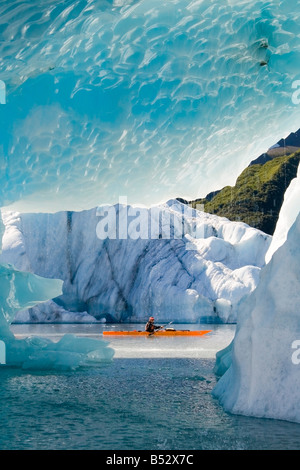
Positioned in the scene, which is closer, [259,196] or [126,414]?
[126,414]

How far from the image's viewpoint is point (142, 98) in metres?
15.1

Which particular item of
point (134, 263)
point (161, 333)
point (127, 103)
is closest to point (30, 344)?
point (127, 103)

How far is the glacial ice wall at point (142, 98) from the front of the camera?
12930 millimetres

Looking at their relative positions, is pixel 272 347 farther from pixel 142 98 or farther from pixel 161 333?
pixel 161 333

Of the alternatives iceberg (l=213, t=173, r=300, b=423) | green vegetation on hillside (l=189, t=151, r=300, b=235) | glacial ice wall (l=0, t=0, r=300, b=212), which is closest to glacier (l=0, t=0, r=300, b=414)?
glacial ice wall (l=0, t=0, r=300, b=212)

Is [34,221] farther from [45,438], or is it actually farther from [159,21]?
[45,438]

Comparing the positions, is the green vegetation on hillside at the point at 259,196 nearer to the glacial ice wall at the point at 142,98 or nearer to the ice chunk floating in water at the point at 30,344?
the glacial ice wall at the point at 142,98

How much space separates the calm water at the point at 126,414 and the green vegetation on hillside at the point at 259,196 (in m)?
51.2

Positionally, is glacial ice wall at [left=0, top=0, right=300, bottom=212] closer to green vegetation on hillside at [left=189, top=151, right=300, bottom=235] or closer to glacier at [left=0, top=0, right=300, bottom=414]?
glacier at [left=0, top=0, right=300, bottom=414]

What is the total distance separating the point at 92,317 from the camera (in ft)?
120

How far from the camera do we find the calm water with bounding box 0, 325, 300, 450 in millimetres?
6977

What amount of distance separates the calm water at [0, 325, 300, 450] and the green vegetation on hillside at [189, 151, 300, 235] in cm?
5124

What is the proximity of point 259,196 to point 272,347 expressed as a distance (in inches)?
2395

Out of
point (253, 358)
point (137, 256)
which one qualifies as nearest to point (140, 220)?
point (137, 256)
